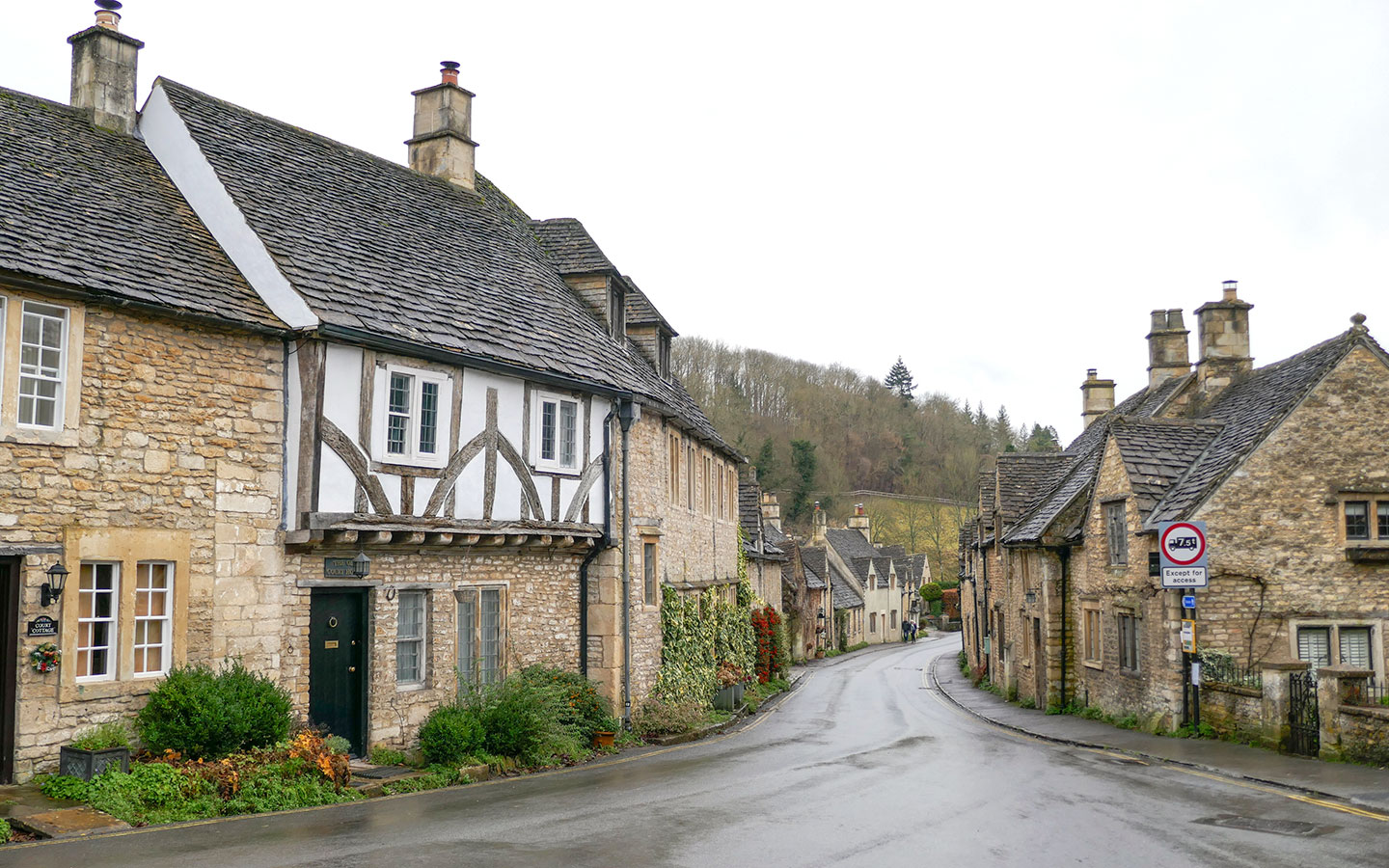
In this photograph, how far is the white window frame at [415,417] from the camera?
15.4 metres

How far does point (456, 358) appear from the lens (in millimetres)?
16328

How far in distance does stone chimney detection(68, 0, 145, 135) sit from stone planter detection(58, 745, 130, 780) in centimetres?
985

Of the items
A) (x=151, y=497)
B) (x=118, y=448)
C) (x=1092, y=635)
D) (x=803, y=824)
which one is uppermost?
(x=118, y=448)

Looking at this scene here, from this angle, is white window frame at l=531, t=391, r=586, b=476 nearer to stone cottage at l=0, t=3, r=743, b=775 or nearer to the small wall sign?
stone cottage at l=0, t=3, r=743, b=775

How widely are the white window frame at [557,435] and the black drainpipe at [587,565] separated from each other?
2.23ft

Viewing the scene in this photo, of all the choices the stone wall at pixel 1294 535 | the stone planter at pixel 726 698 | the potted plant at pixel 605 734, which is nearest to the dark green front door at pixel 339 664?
the potted plant at pixel 605 734

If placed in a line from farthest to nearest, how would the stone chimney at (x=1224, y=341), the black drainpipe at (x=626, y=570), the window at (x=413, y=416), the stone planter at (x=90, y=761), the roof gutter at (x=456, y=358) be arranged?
1. the stone chimney at (x=1224, y=341)
2. the black drainpipe at (x=626, y=570)
3. the window at (x=413, y=416)
4. the roof gutter at (x=456, y=358)
5. the stone planter at (x=90, y=761)

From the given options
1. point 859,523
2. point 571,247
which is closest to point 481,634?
point 571,247

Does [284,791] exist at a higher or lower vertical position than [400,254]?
lower

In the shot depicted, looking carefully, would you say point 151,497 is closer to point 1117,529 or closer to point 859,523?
point 1117,529

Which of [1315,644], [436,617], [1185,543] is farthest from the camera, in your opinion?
[1315,644]

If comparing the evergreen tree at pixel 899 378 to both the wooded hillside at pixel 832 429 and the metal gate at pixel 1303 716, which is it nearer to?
the wooded hillside at pixel 832 429

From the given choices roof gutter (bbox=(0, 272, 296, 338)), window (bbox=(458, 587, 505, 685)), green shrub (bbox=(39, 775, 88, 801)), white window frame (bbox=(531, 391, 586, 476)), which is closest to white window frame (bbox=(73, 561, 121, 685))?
green shrub (bbox=(39, 775, 88, 801))

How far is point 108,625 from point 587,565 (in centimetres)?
849
